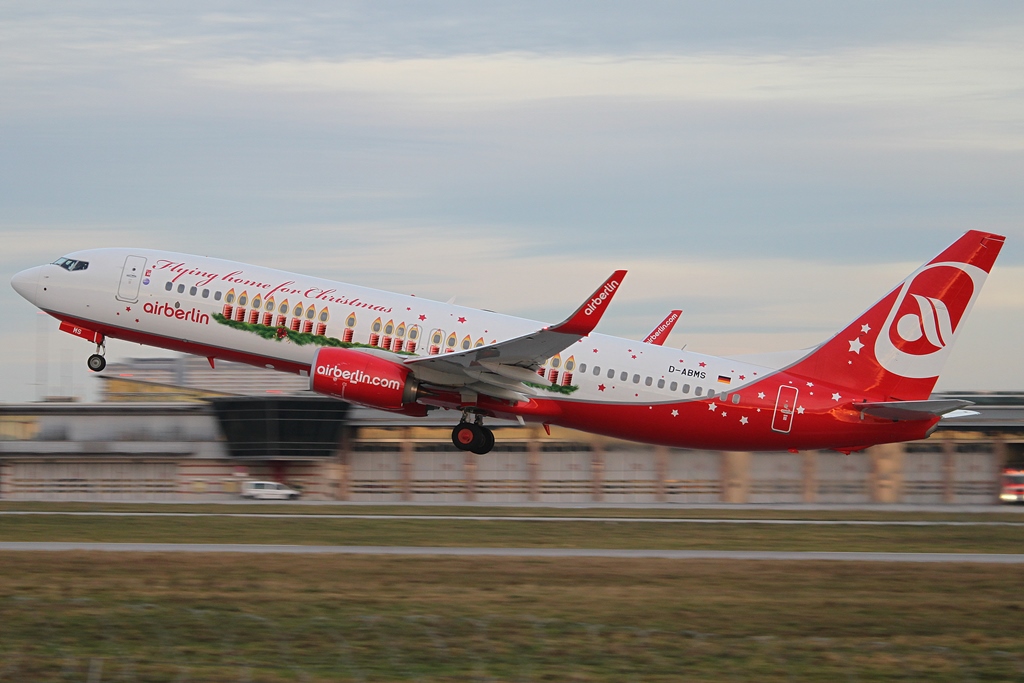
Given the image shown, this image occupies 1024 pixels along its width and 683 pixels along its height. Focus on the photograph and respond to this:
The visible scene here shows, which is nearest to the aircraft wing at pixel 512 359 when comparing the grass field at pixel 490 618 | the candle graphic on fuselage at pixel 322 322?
the candle graphic on fuselage at pixel 322 322

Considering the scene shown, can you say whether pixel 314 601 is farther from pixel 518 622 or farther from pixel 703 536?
pixel 703 536

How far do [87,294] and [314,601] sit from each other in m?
20.8

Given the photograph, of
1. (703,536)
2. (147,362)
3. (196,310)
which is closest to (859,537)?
(703,536)

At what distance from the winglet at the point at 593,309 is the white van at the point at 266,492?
4338cm

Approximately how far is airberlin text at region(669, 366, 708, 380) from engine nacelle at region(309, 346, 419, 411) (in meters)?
9.78

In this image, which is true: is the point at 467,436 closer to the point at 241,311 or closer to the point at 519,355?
the point at 519,355

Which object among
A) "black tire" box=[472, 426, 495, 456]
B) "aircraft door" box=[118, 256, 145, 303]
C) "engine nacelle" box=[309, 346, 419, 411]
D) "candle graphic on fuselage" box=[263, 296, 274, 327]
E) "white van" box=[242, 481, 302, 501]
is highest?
"aircraft door" box=[118, 256, 145, 303]

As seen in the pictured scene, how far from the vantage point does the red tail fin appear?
145 feet

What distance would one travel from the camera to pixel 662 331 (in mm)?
48156

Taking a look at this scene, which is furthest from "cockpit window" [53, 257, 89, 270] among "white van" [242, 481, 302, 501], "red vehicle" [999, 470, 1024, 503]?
"red vehicle" [999, 470, 1024, 503]

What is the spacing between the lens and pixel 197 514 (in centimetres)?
4816

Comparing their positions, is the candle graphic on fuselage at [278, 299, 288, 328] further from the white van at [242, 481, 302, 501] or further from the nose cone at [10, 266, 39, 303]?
the white van at [242, 481, 302, 501]

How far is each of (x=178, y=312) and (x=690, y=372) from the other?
1859 centimetres

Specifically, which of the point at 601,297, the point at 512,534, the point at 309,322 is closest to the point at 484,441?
the point at 512,534
